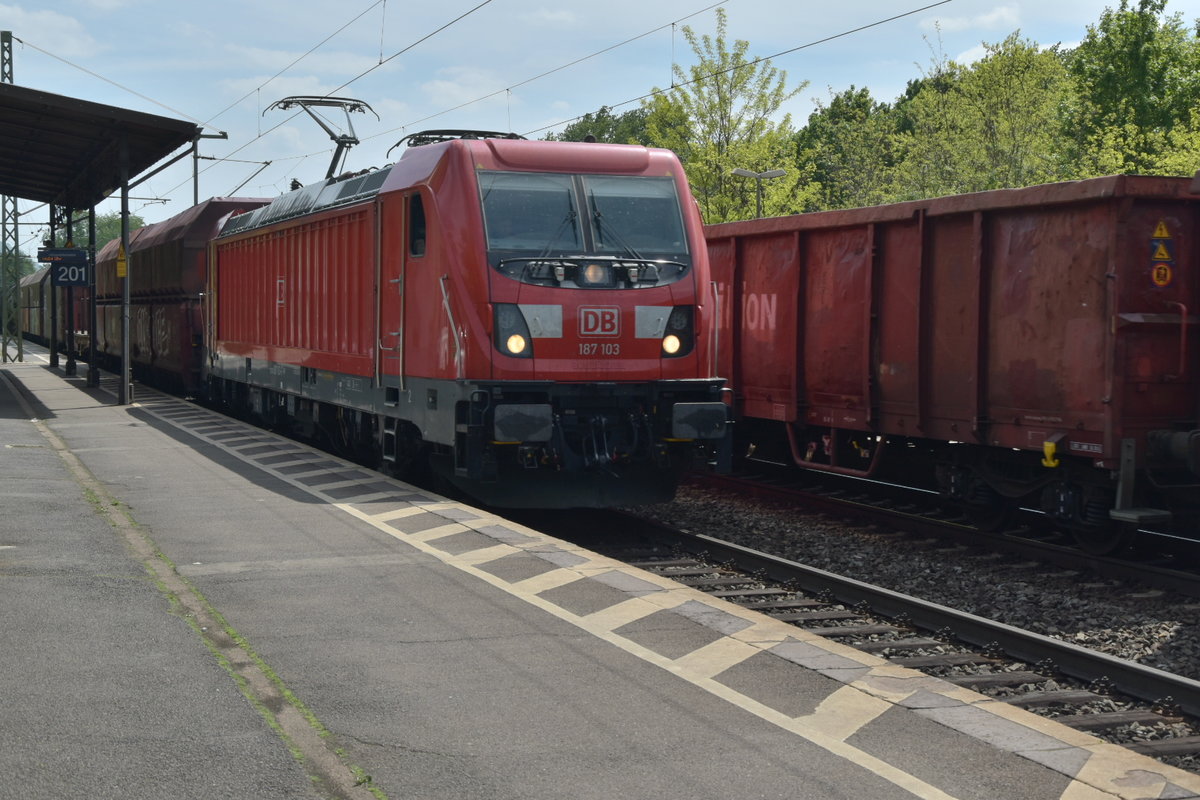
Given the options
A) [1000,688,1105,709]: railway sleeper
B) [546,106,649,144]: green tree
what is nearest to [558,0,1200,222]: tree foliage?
[1000,688,1105,709]: railway sleeper

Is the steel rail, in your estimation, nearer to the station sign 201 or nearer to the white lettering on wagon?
the white lettering on wagon

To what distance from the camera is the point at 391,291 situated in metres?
12.6

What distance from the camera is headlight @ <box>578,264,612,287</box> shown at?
11133mm

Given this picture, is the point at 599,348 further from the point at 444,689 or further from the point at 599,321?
the point at 444,689

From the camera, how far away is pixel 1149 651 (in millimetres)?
7812

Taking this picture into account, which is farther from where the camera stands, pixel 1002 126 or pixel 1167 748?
pixel 1002 126

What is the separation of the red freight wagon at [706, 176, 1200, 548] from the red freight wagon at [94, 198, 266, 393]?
1285cm

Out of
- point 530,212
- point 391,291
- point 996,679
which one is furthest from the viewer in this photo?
point 391,291

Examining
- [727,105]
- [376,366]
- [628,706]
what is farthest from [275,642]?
[727,105]

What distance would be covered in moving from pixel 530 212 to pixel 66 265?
21.8 meters

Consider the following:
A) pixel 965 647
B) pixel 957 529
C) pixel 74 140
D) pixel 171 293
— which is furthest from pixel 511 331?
pixel 171 293

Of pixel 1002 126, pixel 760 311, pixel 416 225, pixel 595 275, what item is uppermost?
pixel 1002 126

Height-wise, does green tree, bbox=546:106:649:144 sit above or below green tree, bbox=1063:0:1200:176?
above

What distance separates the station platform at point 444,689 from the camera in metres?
4.70
